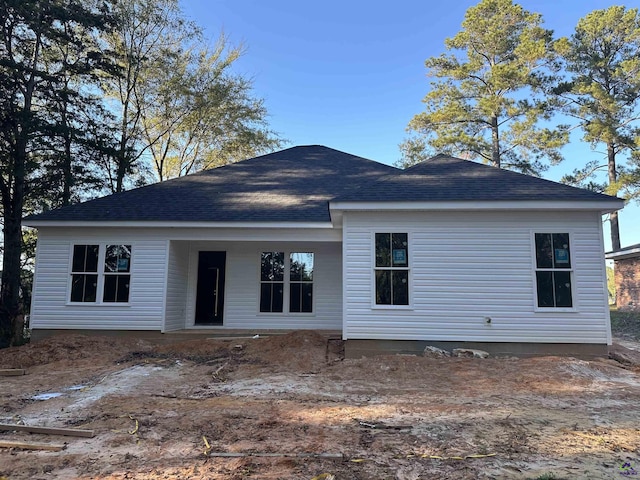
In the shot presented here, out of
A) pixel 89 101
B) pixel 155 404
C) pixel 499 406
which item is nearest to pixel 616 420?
pixel 499 406

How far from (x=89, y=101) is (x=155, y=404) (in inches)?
546

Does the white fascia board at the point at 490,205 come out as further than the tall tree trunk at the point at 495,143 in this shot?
No

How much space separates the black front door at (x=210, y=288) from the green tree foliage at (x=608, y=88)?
23154 mm

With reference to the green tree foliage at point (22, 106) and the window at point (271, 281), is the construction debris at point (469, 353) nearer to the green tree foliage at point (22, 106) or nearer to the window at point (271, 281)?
the window at point (271, 281)

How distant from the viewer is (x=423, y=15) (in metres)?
18.7

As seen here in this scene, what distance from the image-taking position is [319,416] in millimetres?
4715

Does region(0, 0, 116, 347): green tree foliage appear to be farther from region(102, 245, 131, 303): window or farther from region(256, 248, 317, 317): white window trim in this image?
region(256, 248, 317, 317): white window trim

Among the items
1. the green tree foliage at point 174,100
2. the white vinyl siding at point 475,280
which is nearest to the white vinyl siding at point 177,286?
the white vinyl siding at point 475,280

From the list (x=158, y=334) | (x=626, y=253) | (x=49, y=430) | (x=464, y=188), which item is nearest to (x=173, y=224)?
(x=158, y=334)

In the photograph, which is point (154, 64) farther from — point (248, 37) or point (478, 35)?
point (478, 35)

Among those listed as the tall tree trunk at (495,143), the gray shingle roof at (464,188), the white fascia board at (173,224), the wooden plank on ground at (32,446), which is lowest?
the wooden plank on ground at (32,446)

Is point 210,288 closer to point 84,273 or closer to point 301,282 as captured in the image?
point 301,282

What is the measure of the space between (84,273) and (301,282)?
5541 mm

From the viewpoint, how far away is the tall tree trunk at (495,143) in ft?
77.9
